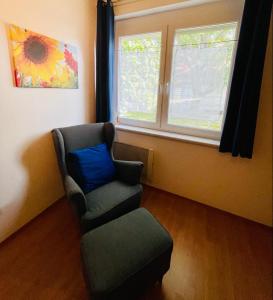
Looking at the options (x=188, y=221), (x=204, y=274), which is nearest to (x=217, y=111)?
(x=188, y=221)

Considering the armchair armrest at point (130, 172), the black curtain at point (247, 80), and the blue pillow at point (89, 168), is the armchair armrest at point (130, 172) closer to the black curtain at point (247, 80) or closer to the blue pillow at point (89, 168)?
the blue pillow at point (89, 168)

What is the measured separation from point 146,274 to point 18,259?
3.34ft

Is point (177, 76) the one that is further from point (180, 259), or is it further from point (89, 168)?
point (180, 259)

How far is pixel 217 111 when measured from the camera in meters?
1.84

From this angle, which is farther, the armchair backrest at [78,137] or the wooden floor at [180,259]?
the armchair backrest at [78,137]

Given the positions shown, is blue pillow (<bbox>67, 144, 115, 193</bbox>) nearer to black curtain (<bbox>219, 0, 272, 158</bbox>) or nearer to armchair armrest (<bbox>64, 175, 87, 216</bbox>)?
armchair armrest (<bbox>64, 175, 87, 216</bbox>)

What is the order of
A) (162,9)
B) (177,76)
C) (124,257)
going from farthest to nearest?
(177,76)
(162,9)
(124,257)

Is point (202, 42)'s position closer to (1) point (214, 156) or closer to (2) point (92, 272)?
(1) point (214, 156)

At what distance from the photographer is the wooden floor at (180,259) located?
1159 millimetres

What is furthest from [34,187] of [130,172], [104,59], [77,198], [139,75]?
[139,75]

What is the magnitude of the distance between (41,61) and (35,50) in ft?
0.28

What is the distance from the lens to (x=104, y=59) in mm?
2047

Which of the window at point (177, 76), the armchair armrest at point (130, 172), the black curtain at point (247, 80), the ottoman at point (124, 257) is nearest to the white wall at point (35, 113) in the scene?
the window at point (177, 76)

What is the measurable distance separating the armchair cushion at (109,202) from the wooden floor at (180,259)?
349 millimetres
